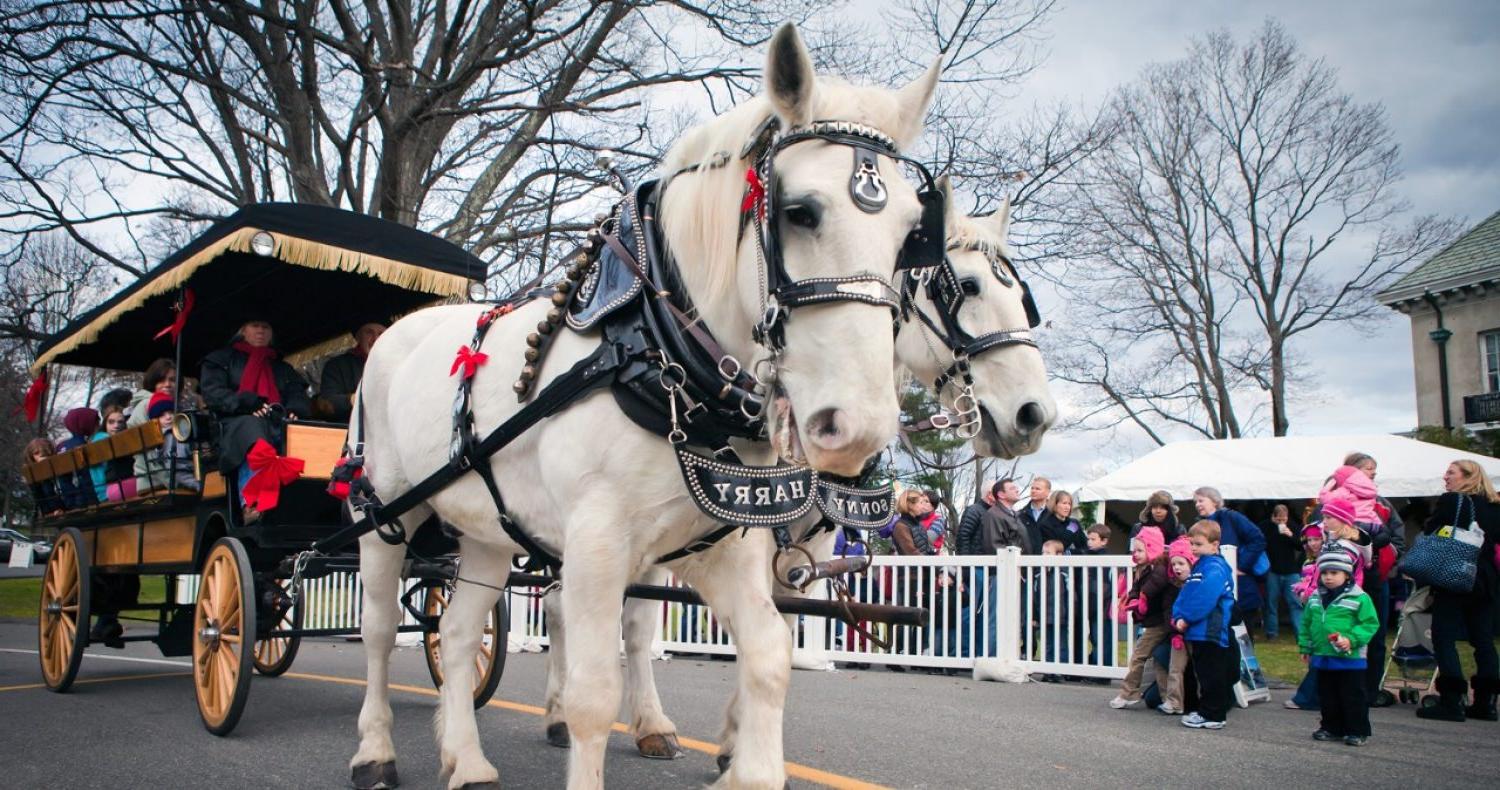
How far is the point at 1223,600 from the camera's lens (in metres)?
6.82

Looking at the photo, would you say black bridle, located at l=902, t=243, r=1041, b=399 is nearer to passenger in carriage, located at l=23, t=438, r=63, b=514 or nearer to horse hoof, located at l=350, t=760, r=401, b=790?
horse hoof, located at l=350, t=760, r=401, b=790

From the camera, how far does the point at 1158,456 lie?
54.4 feet

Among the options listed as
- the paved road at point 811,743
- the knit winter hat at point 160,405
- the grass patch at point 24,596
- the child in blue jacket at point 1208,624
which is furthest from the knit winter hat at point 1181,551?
the grass patch at point 24,596

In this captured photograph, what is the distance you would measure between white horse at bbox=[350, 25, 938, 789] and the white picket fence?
532 centimetres

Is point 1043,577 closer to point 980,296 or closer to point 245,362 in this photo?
point 980,296

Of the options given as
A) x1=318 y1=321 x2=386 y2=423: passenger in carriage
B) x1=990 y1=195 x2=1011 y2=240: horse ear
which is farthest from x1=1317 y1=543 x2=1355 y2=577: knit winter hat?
x1=318 y1=321 x2=386 y2=423: passenger in carriage

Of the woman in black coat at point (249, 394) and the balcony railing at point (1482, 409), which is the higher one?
the balcony railing at point (1482, 409)

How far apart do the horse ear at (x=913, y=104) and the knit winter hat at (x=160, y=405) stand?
5.92 metres

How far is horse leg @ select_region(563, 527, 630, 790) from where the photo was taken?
9.29 ft

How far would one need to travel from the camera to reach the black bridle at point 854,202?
2.52 metres

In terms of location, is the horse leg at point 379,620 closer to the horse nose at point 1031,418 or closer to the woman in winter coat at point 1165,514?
the horse nose at point 1031,418

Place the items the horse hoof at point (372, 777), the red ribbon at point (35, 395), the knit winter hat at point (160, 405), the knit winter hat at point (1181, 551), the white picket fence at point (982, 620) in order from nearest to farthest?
the horse hoof at point (372, 777), the knit winter hat at point (160, 405), the knit winter hat at point (1181, 551), the red ribbon at point (35, 395), the white picket fence at point (982, 620)

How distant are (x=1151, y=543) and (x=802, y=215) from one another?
20.2ft

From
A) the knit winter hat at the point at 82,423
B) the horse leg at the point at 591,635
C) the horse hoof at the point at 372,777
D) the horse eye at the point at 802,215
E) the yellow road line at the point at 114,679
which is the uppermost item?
the horse eye at the point at 802,215
